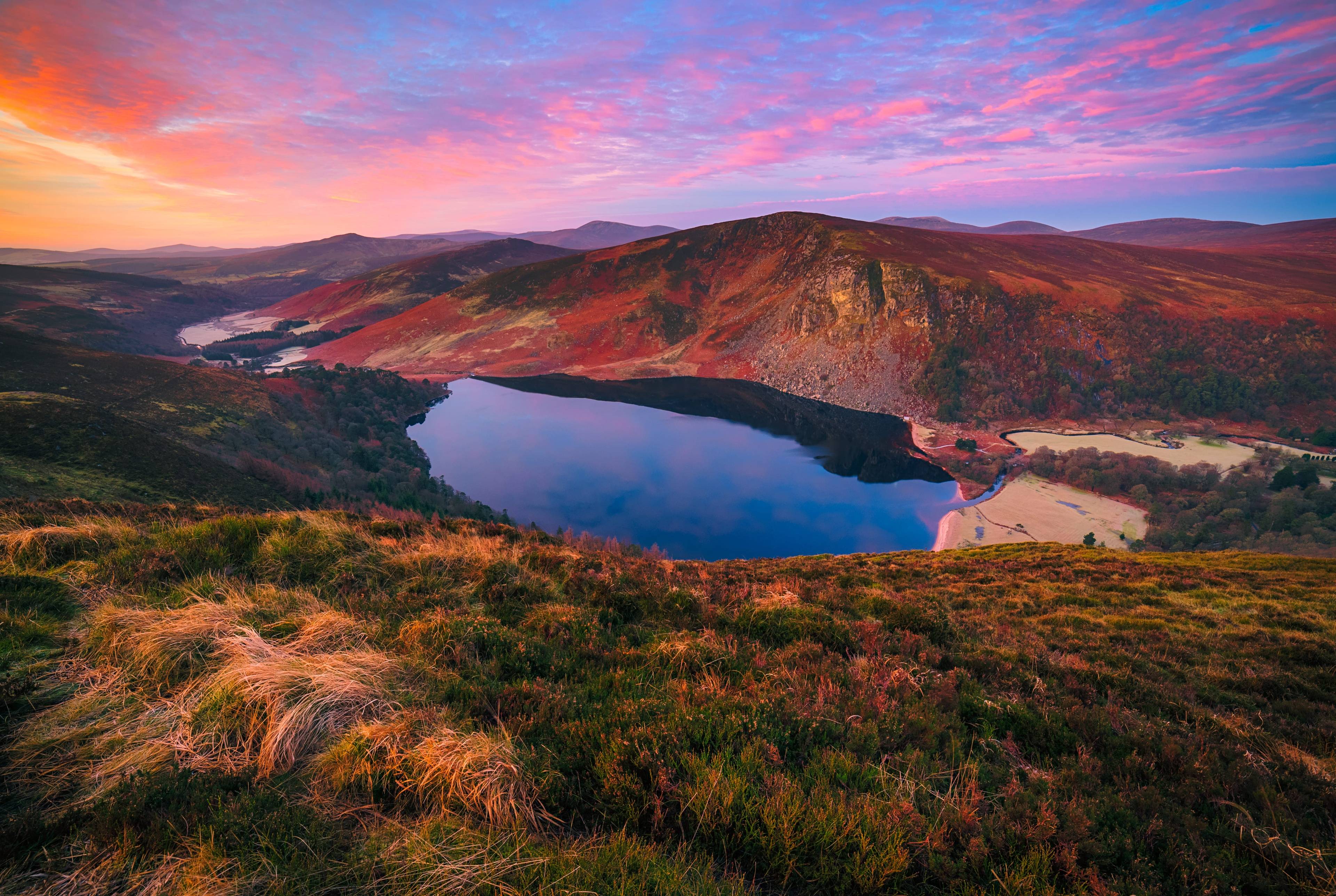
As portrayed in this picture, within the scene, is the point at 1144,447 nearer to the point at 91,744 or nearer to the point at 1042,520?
the point at 1042,520

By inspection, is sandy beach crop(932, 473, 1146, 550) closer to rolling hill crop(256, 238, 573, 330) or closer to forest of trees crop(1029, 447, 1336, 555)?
forest of trees crop(1029, 447, 1336, 555)

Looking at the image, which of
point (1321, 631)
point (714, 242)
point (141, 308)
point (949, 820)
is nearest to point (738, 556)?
point (1321, 631)

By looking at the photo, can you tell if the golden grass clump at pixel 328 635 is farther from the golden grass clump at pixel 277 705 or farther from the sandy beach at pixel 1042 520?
the sandy beach at pixel 1042 520

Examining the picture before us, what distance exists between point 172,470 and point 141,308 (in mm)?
156240

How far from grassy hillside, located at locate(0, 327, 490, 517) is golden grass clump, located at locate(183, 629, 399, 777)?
51.3 feet

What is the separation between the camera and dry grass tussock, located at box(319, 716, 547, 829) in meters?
3.00

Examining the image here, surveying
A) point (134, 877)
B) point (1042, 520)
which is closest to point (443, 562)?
point (134, 877)

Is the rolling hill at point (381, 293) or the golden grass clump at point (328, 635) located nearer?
the golden grass clump at point (328, 635)

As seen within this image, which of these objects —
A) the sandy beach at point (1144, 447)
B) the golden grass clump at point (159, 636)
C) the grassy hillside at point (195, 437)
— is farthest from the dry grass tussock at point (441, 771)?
the sandy beach at point (1144, 447)

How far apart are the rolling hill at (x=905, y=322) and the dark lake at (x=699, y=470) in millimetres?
11028

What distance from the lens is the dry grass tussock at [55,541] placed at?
6.00 meters

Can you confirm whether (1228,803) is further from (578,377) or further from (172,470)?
(578,377)

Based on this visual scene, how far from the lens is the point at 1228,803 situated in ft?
12.5

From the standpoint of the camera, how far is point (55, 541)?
20.6 feet
